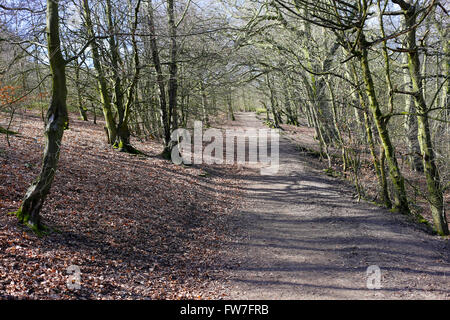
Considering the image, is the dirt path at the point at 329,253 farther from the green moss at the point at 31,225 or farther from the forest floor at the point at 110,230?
the green moss at the point at 31,225

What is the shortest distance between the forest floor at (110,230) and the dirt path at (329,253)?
2.49ft

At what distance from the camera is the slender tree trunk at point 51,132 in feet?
17.1

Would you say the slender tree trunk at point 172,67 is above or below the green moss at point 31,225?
above

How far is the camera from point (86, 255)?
5.18 meters

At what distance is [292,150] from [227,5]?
844 cm

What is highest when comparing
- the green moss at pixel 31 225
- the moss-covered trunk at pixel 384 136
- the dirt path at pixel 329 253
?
the moss-covered trunk at pixel 384 136

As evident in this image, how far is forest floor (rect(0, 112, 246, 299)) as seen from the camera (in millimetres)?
4480

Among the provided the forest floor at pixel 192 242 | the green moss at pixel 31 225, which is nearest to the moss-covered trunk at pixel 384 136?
the forest floor at pixel 192 242

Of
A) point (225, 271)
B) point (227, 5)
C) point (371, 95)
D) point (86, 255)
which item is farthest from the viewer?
point (227, 5)

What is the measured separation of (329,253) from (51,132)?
19.1 ft

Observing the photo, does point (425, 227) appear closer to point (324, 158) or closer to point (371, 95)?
point (371, 95)

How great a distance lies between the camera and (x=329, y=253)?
642 centimetres

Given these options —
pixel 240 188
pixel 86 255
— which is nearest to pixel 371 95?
pixel 240 188

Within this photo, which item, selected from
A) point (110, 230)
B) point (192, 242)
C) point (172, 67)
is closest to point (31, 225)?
point (110, 230)
